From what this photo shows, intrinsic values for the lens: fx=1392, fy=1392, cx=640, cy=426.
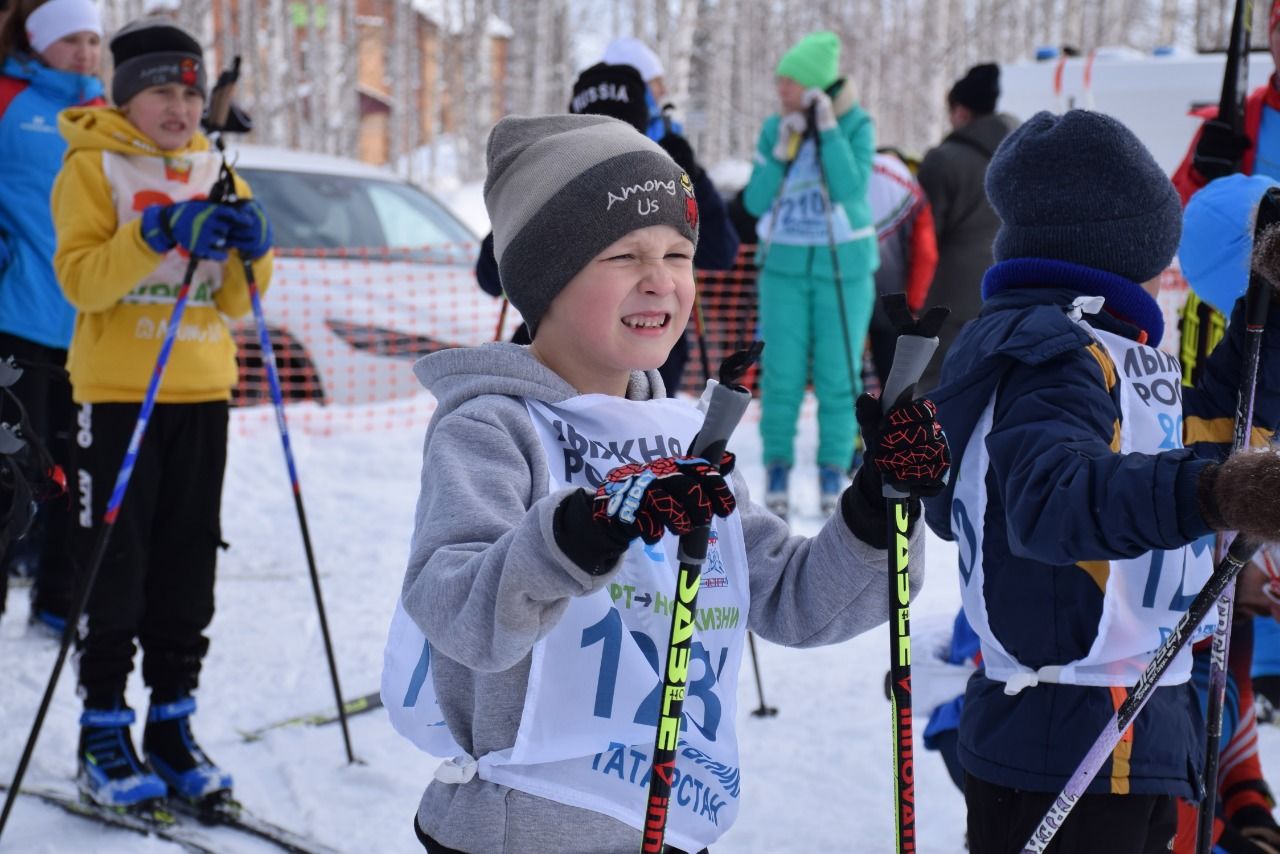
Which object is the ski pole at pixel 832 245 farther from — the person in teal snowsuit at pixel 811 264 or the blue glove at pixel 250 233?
the blue glove at pixel 250 233

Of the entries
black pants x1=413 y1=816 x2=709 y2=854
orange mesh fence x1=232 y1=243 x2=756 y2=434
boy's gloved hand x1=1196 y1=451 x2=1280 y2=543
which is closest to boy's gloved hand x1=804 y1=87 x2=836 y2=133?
orange mesh fence x1=232 y1=243 x2=756 y2=434

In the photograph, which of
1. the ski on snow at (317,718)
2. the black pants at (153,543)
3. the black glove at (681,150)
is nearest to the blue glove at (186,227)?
the black pants at (153,543)

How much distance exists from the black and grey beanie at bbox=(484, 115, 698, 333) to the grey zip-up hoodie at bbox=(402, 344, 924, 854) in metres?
0.12

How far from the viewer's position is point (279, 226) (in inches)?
329

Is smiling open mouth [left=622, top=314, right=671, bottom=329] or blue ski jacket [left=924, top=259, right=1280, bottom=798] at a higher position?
smiling open mouth [left=622, top=314, right=671, bottom=329]

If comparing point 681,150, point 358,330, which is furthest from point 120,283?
point 358,330

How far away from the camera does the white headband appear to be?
454 cm

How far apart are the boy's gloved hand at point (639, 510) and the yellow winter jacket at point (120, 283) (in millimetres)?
→ 2527

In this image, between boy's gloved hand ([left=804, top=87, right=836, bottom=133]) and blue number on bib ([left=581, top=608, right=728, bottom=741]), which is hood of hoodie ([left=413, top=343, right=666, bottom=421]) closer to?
blue number on bib ([left=581, top=608, right=728, bottom=741])

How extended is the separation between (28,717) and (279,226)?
4.52m

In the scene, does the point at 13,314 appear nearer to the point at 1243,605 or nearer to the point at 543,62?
the point at 1243,605

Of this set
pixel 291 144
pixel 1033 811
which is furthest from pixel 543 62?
pixel 1033 811

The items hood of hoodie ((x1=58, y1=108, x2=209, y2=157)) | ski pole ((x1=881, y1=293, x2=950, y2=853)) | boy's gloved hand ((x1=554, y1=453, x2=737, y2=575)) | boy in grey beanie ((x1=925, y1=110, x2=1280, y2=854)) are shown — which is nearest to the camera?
boy's gloved hand ((x1=554, y1=453, x2=737, y2=575))

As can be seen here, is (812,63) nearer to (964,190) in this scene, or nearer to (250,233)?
(964,190)
